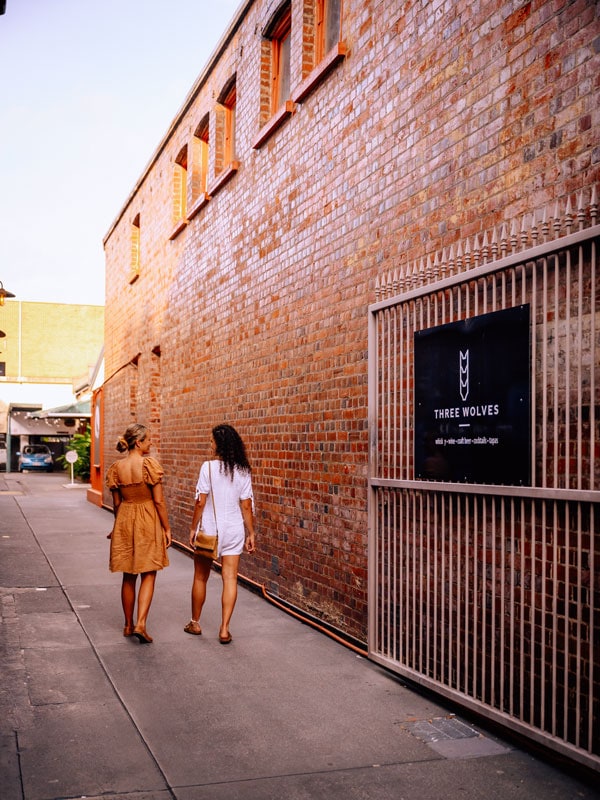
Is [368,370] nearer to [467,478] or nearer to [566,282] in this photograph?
[467,478]

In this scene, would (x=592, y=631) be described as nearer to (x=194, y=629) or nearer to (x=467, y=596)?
(x=467, y=596)

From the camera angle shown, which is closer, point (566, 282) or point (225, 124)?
point (566, 282)

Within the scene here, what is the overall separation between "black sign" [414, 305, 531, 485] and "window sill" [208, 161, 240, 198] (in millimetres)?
5577

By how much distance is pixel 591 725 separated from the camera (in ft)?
13.0

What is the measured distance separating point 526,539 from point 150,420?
11304mm

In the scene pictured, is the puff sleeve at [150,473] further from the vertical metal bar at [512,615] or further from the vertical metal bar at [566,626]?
the vertical metal bar at [566,626]

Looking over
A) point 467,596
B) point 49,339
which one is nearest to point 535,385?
point 467,596

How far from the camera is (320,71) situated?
7.67 m

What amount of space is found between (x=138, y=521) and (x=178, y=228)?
23.5 feet

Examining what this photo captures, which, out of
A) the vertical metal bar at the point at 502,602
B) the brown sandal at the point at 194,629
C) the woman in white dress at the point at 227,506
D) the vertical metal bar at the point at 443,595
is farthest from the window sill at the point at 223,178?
the vertical metal bar at the point at 502,602

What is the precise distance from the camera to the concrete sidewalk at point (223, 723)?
13.1ft

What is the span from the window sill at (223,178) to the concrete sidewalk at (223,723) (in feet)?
17.6

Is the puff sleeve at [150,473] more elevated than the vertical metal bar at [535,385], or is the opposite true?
the vertical metal bar at [535,385]

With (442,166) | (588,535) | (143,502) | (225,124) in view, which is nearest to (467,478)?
(588,535)
